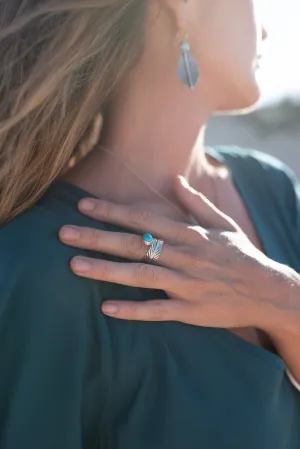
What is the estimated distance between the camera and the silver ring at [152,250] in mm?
1342

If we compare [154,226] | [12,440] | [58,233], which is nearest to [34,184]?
[58,233]

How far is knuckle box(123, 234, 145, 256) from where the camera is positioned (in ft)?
4.36

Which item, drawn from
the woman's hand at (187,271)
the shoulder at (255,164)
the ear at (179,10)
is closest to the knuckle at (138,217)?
the woman's hand at (187,271)

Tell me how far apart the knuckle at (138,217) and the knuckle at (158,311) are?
166 millimetres

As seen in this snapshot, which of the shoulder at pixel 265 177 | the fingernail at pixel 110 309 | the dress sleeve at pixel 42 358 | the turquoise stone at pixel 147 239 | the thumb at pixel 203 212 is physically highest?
the shoulder at pixel 265 177

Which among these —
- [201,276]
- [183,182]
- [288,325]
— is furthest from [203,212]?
[288,325]

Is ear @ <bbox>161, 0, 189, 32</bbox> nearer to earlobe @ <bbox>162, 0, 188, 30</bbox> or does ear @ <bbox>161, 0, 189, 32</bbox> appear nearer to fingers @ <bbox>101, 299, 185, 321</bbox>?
earlobe @ <bbox>162, 0, 188, 30</bbox>

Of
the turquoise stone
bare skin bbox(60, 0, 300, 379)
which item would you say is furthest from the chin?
the turquoise stone

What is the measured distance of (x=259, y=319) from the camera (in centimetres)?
140

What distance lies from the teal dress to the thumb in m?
0.21

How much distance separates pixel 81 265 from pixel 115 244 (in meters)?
0.09

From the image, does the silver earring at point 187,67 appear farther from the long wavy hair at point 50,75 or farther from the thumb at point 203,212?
the thumb at point 203,212

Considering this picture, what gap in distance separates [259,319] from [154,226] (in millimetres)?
273

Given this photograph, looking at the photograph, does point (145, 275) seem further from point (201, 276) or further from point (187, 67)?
point (187, 67)
